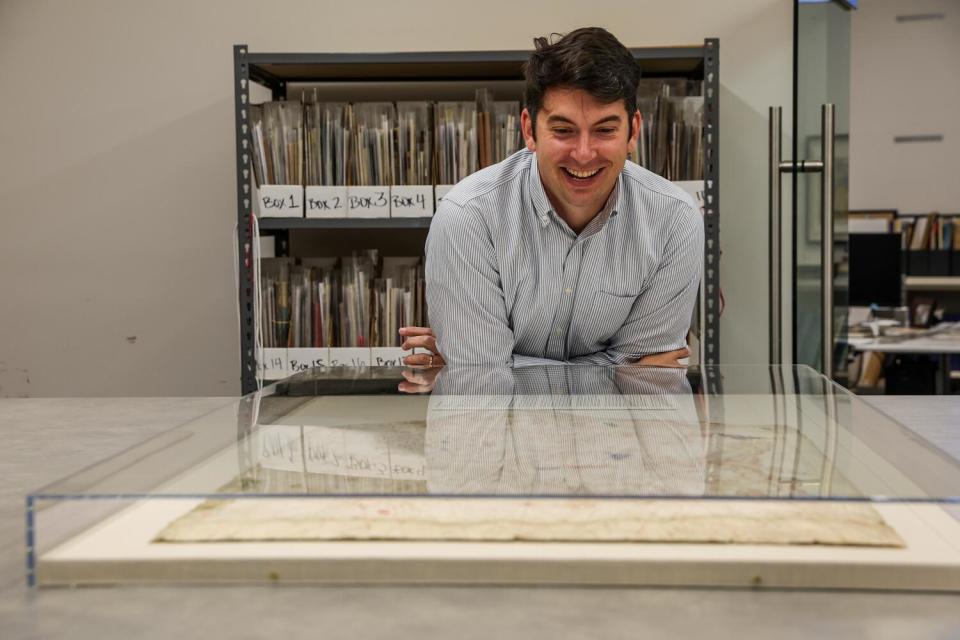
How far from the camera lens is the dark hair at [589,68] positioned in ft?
5.91

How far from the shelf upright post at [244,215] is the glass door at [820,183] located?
171 centimetres

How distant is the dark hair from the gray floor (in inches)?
50.7

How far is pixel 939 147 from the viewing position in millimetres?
7223

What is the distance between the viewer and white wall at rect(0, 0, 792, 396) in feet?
10.6

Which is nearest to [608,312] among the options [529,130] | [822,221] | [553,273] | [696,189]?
[553,273]

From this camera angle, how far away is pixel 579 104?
1840mm

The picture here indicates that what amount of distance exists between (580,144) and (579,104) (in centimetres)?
8

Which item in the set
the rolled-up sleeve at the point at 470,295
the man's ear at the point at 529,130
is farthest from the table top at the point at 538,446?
the man's ear at the point at 529,130

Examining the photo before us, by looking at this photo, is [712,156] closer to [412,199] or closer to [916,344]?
[412,199]

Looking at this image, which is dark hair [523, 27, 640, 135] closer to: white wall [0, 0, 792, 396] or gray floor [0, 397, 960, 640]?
gray floor [0, 397, 960, 640]

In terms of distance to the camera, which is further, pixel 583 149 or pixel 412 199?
pixel 412 199

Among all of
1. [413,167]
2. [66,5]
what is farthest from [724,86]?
[66,5]

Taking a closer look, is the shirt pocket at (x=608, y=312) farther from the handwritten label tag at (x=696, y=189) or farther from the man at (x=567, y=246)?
the handwritten label tag at (x=696, y=189)

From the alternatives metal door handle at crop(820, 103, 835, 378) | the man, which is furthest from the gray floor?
metal door handle at crop(820, 103, 835, 378)
